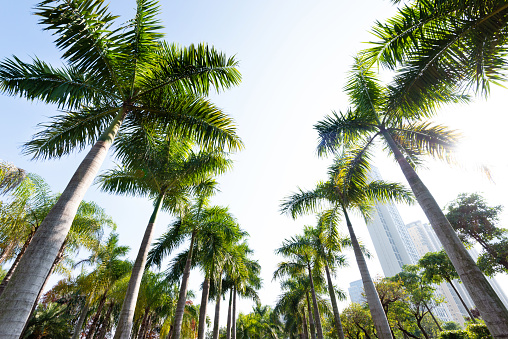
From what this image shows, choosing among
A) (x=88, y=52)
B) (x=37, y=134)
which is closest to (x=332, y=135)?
(x=88, y=52)

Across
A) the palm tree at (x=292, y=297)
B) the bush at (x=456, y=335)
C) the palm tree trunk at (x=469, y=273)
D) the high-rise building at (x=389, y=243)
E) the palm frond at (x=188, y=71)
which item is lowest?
the bush at (x=456, y=335)

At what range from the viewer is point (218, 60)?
5.86 m

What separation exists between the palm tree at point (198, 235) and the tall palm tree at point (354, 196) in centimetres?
333

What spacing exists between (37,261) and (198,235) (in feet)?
30.6

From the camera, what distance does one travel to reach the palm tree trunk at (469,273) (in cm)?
346

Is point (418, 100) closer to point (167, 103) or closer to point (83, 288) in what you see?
point (167, 103)

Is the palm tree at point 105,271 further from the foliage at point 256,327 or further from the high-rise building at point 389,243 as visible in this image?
the high-rise building at point 389,243

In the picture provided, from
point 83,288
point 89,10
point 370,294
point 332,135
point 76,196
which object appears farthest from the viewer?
point 83,288

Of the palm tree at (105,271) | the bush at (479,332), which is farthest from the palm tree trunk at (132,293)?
the bush at (479,332)

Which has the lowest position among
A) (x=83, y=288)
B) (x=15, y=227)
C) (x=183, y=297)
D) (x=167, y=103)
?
(x=183, y=297)

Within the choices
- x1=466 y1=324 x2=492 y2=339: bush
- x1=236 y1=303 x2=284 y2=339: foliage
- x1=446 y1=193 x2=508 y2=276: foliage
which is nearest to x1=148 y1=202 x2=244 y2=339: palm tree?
x1=466 y1=324 x2=492 y2=339: bush

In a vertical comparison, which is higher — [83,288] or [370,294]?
[83,288]

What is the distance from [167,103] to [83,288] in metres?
15.4

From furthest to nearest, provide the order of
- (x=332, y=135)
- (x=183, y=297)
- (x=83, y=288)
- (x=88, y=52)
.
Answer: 1. (x=83, y=288)
2. (x=183, y=297)
3. (x=332, y=135)
4. (x=88, y=52)
